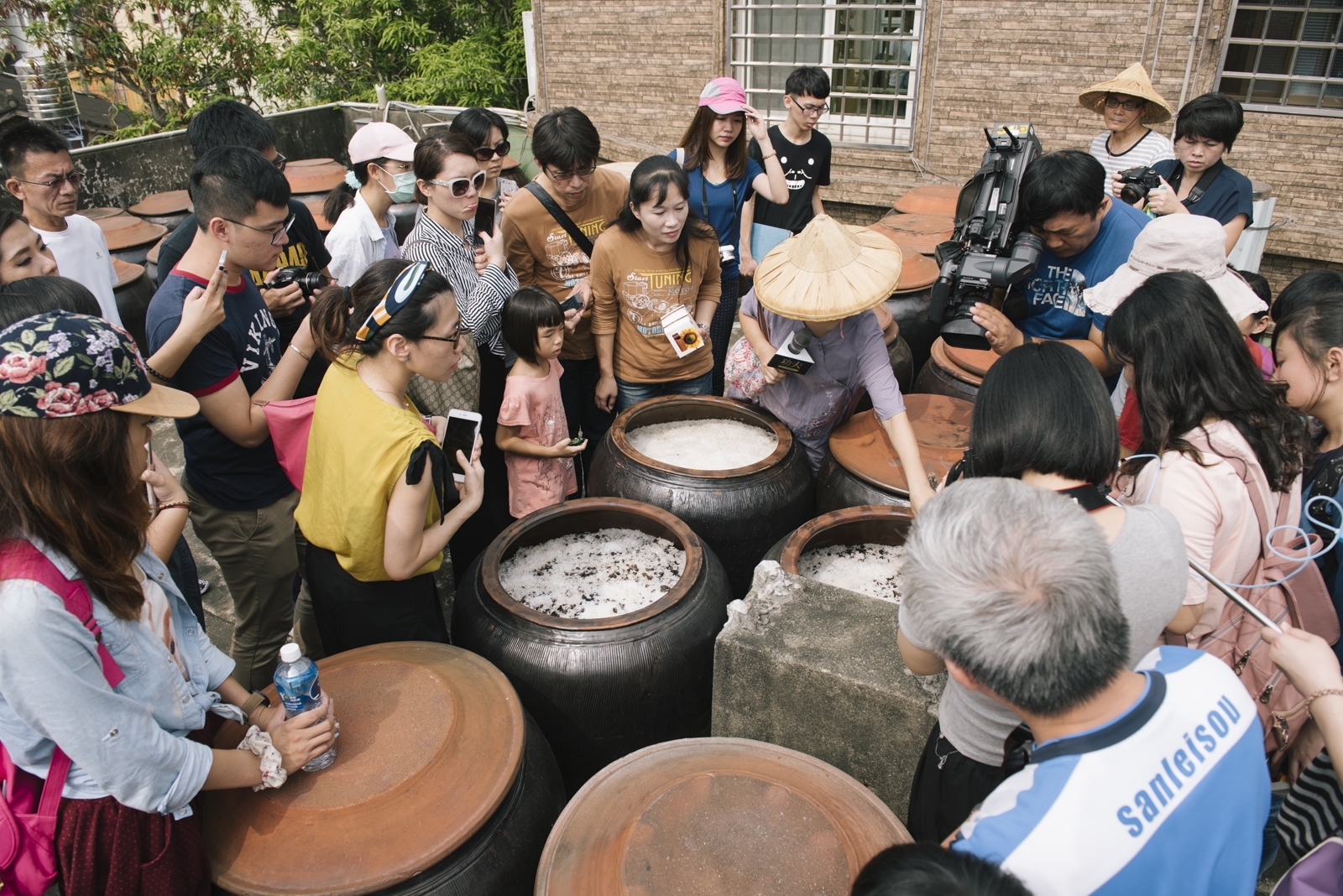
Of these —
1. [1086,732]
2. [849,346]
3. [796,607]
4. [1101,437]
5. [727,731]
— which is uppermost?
[1101,437]

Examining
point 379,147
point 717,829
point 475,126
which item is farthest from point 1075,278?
point 379,147

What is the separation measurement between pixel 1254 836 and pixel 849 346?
2.10 metres

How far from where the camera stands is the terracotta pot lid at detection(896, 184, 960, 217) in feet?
20.8

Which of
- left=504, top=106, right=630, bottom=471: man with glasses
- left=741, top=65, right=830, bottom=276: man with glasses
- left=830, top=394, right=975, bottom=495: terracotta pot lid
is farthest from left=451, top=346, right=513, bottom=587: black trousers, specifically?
left=741, top=65, right=830, bottom=276: man with glasses

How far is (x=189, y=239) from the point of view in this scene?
3104 mm

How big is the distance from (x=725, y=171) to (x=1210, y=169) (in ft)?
7.59

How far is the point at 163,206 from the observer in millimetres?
7273

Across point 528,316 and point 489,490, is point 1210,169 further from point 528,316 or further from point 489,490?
point 489,490

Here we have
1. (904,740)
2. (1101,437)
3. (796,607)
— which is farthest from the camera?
(796,607)

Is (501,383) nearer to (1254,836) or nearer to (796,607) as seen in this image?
(796,607)

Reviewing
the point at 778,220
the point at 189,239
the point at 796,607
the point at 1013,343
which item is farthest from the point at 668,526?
the point at 778,220

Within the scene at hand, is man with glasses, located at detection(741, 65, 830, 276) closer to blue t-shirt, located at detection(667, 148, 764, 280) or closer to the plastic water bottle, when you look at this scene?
blue t-shirt, located at detection(667, 148, 764, 280)

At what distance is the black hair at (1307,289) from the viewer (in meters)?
2.21

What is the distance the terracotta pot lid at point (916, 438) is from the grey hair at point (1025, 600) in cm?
175
